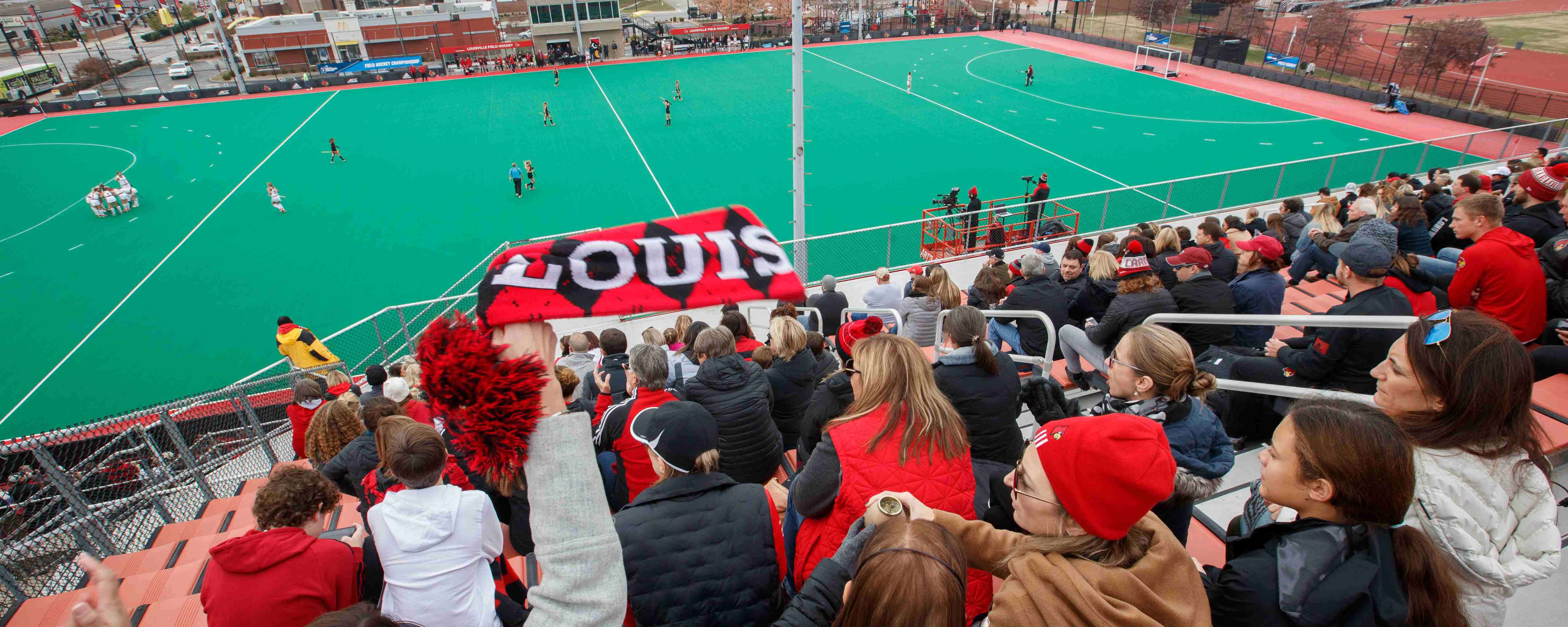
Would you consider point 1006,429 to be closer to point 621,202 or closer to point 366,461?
point 366,461

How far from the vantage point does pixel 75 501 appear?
5.30 m

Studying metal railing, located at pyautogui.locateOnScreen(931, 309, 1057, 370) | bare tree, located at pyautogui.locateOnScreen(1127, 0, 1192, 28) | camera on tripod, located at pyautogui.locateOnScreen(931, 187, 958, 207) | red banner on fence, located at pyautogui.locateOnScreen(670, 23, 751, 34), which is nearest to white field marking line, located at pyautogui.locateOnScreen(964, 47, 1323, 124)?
camera on tripod, located at pyautogui.locateOnScreen(931, 187, 958, 207)

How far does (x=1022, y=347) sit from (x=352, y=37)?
59.0 meters

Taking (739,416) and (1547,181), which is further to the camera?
(1547,181)

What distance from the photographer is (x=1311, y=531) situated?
202 centimetres

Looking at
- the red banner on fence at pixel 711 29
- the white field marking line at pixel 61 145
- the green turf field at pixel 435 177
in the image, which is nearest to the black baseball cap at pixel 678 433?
the green turf field at pixel 435 177

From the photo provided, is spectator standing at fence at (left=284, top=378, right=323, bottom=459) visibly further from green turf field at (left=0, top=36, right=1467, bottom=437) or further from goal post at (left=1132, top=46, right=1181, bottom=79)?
goal post at (left=1132, top=46, right=1181, bottom=79)

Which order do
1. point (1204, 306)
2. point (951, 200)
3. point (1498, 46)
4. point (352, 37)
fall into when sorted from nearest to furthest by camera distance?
point (1204, 306) < point (951, 200) < point (1498, 46) < point (352, 37)

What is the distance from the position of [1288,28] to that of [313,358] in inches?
2297

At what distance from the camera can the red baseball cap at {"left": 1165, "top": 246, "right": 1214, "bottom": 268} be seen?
Answer: 5.59 metres

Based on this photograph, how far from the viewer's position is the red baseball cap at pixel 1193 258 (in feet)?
18.3

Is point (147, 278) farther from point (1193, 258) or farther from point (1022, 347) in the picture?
point (1193, 258)

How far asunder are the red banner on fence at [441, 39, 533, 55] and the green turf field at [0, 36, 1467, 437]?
10.8 meters

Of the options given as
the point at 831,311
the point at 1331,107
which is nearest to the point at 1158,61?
the point at 1331,107
